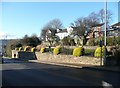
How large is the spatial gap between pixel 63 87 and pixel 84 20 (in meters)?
68.1

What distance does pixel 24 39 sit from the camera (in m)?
90.7

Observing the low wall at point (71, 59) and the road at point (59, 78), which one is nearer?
the road at point (59, 78)

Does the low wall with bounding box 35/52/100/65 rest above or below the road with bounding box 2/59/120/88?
below

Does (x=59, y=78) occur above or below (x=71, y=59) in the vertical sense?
above

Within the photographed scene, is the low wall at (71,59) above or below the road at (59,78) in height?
below

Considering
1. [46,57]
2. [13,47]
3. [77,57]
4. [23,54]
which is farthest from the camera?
[13,47]

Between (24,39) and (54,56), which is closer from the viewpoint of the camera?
(54,56)

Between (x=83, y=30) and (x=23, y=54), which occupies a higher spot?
(x=83, y=30)

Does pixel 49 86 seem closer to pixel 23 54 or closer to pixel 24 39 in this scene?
pixel 23 54

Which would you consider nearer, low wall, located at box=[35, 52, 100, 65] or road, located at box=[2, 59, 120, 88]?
road, located at box=[2, 59, 120, 88]

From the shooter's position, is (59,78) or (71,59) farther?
(71,59)

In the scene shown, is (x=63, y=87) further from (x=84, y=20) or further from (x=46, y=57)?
(x=84, y=20)

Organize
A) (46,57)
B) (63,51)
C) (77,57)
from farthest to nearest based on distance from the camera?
(46,57)
(63,51)
(77,57)

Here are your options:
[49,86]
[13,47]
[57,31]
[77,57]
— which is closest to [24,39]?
[13,47]
